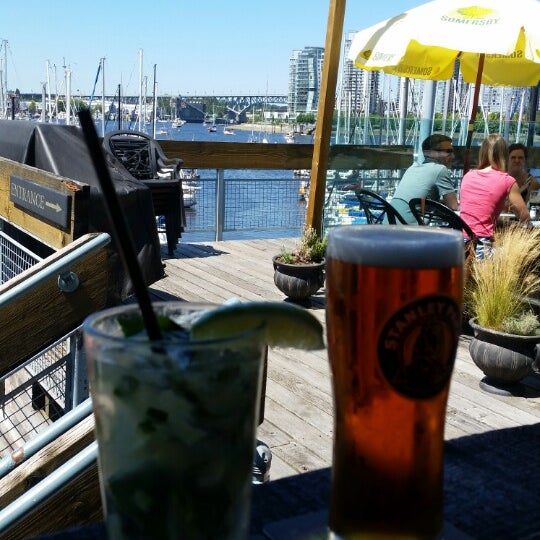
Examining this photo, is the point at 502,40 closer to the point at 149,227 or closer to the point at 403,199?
the point at 403,199

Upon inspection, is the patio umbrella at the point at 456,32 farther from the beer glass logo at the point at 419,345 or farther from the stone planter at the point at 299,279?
the beer glass logo at the point at 419,345

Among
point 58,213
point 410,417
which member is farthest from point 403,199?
point 410,417

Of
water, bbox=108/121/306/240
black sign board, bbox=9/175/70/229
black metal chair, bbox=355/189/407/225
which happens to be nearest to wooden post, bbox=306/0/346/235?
black metal chair, bbox=355/189/407/225

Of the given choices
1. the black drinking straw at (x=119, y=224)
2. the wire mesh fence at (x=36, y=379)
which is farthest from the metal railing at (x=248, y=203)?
the black drinking straw at (x=119, y=224)

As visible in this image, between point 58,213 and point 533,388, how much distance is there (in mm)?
2892

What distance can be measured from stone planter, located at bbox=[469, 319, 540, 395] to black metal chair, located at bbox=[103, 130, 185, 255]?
13.2ft

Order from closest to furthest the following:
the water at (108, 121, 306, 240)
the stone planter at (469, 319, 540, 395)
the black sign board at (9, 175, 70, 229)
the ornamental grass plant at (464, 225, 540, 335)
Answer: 1. the black sign board at (9, 175, 70, 229)
2. the stone planter at (469, 319, 540, 395)
3. the ornamental grass plant at (464, 225, 540, 335)
4. the water at (108, 121, 306, 240)

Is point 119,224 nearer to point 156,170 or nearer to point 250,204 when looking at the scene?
point 156,170

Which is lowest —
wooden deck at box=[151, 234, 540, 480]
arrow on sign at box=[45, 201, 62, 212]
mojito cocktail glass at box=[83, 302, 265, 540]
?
wooden deck at box=[151, 234, 540, 480]

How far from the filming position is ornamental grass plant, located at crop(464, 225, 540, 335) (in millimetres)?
4344

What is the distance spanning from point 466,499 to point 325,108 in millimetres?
5625

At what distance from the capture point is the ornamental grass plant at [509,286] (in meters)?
4.34

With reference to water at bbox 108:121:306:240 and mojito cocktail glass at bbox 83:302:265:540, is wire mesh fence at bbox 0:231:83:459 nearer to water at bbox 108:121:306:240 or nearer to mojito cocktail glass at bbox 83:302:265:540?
mojito cocktail glass at bbox 83:302:265:540

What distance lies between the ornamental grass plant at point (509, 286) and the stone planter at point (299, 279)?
1620mm
